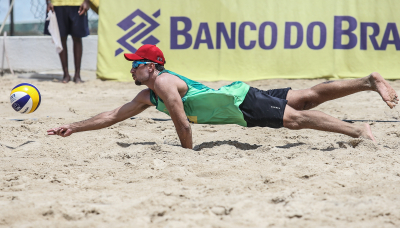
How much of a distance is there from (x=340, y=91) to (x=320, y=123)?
1.12ft

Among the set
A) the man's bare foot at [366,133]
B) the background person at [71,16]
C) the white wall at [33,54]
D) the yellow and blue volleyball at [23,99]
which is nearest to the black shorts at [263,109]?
the man's bare foot at [366,133]

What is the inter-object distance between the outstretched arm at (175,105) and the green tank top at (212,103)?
18 centimetres

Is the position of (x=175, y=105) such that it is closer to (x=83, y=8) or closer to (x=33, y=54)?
(x=83, y=8)

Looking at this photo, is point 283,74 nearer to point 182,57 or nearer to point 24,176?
point 182,57

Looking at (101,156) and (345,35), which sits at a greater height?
(345,35)

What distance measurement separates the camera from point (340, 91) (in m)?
3.31

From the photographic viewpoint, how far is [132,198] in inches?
85.4

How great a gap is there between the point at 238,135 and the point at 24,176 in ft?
6.25

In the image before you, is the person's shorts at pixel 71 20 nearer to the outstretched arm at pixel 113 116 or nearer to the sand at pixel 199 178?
the sand at pixel 199 178

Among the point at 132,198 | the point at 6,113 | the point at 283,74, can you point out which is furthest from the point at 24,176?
the point at 283,74

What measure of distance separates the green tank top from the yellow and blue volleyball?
105 cm

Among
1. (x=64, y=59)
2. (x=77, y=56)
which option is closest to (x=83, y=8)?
(x=77, y=56)

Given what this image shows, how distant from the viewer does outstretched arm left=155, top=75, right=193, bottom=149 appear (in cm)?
307

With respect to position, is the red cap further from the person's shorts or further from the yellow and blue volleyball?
the person's shorts
